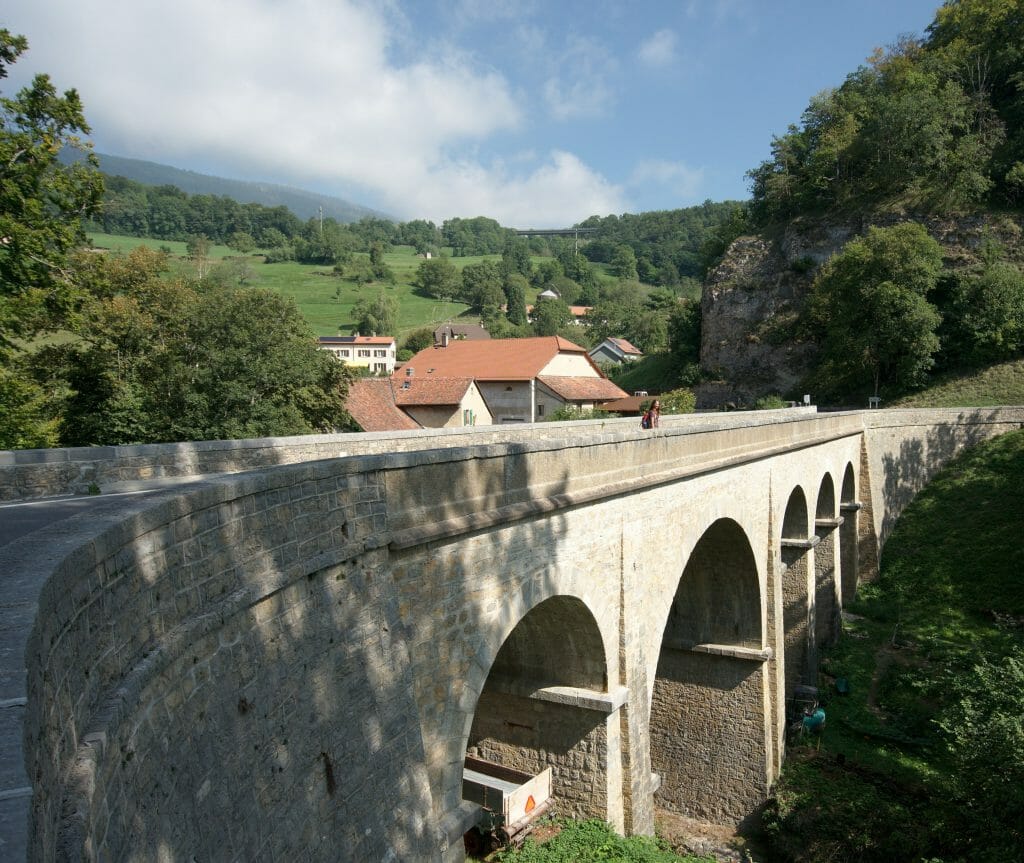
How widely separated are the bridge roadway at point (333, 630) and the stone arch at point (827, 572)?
9412 millimetres

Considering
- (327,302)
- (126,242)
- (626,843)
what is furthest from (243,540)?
(126,242)

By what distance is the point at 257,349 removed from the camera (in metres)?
20.6

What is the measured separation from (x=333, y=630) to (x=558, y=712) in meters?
5.13

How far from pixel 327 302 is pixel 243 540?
317 ft

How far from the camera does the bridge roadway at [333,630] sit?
2.91 meters

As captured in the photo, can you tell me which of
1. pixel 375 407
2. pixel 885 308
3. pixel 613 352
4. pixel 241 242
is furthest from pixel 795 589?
pixel 241 242

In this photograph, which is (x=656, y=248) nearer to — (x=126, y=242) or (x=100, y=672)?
(x=126, y=242)

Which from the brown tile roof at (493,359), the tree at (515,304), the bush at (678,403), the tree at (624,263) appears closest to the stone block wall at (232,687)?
the bush at (678,403)

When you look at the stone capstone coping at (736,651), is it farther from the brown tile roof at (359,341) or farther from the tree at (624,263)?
the tree at (624,263)

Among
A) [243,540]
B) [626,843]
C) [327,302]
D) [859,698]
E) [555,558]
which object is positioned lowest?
[859,698]

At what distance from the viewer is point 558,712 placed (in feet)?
30.6

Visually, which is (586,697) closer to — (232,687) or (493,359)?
(232,687)

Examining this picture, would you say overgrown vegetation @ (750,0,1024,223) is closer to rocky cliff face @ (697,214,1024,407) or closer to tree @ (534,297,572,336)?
rocky cliff face @ (697,214,1024,407)

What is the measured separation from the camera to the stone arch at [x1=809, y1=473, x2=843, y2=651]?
2211cm
